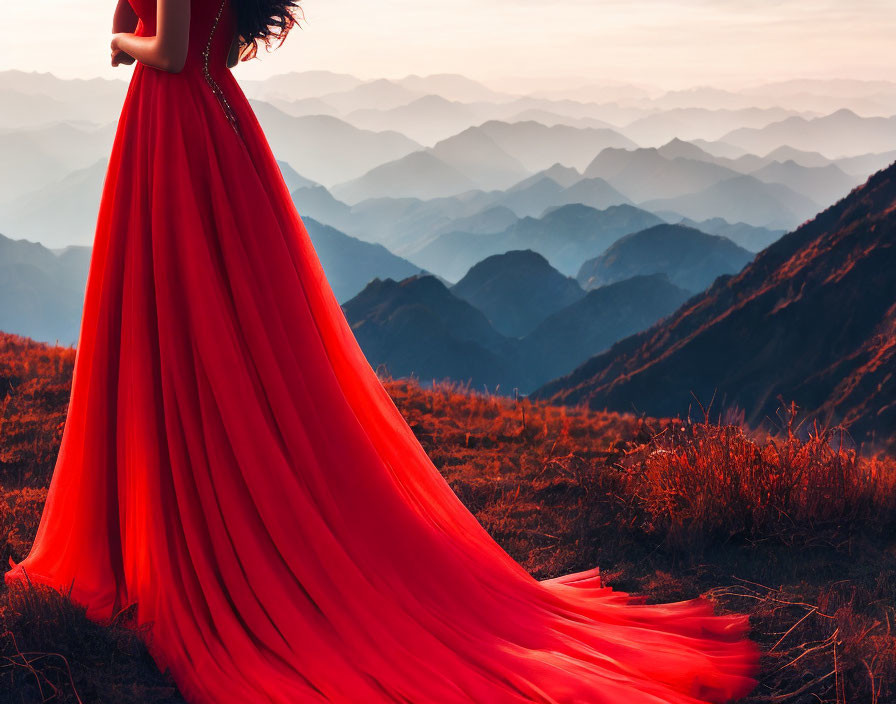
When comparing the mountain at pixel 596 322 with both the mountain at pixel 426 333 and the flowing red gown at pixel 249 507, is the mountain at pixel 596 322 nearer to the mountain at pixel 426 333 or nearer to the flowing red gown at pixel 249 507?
the mountain at pixel 426 333

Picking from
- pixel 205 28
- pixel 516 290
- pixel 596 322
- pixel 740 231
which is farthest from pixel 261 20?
pixel 740 231

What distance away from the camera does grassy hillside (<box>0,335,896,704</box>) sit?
2.46 m

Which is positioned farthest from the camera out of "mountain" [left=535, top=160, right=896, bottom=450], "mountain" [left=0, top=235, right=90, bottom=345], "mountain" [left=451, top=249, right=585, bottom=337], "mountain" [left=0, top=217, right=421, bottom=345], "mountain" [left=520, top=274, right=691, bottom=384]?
"mountain" [left=451, top=249, right=585, bottom=337]

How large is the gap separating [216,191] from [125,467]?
1.04m

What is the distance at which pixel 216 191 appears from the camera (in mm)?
2918

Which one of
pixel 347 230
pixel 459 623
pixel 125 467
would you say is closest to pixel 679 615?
pixel 459 623

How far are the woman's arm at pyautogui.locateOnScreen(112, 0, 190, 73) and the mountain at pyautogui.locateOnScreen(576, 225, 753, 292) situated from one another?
153190mm

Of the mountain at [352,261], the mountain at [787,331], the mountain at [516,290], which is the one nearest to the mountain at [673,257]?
the mountain at [516,290]

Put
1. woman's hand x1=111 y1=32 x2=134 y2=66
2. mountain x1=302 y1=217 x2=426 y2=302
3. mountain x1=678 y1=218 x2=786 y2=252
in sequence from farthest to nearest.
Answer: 1. mountain x1=678 y1=218 x2=786 y2=252
2. mountain x1=302 y1=217 x2=426 y2=302
3. woman's hand x1=111 y1=32 x2=134 y2=66

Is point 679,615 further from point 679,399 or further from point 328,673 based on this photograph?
point 679,399

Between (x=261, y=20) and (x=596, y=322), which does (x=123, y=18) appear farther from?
(x=596, y=322)

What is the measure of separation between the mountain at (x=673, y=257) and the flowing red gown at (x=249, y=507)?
502 feet

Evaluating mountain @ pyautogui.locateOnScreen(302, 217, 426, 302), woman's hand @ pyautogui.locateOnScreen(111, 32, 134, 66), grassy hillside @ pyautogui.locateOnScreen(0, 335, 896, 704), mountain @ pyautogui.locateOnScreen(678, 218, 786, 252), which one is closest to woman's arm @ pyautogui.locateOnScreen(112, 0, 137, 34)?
woman's hand @ pyautogui.locateOnScreen(111, 32, 134, 66)

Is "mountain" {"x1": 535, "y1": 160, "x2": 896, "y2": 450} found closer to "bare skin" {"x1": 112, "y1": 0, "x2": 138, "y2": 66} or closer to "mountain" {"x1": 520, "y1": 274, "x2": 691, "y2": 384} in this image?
"mountain" {"x1": 520, "y1": 274, "x2": 691, "y2": 384}
